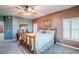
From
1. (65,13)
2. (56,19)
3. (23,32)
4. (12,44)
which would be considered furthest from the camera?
(56,19)

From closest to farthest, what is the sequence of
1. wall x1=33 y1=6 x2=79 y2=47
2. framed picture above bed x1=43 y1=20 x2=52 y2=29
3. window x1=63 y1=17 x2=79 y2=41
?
window x1=63 y1=17 x2=79 y2=41 < wall x1=33 y1=6 x2=79 y2=47 < framed picture above bed x1=43 y1=20 x2=52 y2=29

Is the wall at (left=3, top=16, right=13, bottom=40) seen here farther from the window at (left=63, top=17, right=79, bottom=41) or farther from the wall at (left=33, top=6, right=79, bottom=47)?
the window at (left=63, top=17, right=79, bottom=41)

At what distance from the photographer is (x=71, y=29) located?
3762 millimetres

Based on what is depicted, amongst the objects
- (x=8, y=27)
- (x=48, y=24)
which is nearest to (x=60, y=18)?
(x=48, y=24)

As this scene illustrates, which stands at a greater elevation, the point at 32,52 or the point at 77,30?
the point at 77,30

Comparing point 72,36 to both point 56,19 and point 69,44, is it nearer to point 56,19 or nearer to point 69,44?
point 69,44

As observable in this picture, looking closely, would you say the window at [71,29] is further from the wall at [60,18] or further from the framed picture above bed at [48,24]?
the framed picture above bed at [48,24]

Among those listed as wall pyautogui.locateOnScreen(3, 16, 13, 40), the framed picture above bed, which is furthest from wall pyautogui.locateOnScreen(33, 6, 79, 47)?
wall pyautogui.locateOnScreen(3, 16, 13, 40)

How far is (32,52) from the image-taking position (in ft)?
9.57

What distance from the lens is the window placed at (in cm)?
346

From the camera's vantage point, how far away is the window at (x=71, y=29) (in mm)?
3461
